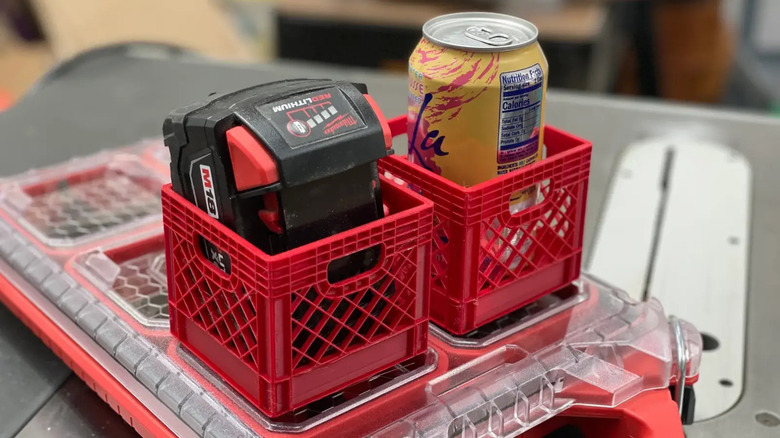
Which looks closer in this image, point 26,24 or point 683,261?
point 683,261

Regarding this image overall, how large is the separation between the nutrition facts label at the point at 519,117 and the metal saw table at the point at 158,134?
0.95 ft

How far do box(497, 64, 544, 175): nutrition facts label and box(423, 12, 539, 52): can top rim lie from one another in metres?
0.02

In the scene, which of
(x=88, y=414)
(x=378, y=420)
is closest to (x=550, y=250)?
(x=378, y=420)

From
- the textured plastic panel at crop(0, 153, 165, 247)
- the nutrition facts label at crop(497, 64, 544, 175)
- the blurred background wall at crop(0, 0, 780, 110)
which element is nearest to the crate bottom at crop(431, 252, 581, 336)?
the nutrition facts label at crop(497, 64, 544, 175)

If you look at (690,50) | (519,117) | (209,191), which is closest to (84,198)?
(209,191)

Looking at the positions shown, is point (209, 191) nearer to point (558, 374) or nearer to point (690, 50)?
point (558, 374)

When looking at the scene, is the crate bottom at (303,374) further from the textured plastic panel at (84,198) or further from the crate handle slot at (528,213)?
the textured plastic panel at (84,198)

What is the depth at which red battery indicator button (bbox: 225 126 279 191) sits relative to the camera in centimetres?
53

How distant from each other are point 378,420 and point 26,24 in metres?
2.53

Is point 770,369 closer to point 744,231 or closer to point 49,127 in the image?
point 744,231

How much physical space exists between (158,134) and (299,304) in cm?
74

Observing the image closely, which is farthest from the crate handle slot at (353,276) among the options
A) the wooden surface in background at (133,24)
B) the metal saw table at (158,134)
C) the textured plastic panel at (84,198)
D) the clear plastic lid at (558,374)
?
the wooden surface in background at (133,24)

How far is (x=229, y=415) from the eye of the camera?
1.98 feet

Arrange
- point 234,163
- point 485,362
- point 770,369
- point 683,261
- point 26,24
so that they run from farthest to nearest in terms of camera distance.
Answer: point 26,24
point 683,261
point 770,369
point 485,362
point 234,163
